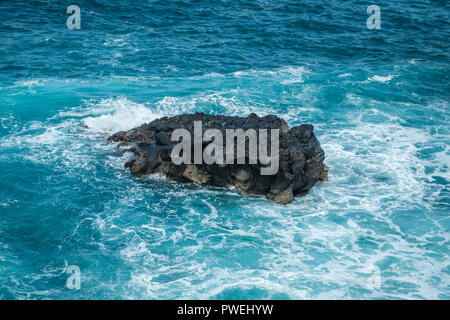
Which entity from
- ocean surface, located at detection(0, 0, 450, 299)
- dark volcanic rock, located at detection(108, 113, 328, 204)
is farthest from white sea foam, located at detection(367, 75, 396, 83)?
dark volcanic rock, located at detection(108, 113, 328, 204)

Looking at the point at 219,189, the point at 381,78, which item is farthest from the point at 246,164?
the point at 381,78

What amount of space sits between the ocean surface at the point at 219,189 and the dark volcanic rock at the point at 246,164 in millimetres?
661

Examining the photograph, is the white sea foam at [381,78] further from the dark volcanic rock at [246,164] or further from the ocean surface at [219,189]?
the dark volcanic rock at [246,164]

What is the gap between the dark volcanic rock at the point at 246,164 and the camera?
2597 cm

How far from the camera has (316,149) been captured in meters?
27.5

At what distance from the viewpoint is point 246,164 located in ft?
85.4

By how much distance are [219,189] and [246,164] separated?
2.33 meters

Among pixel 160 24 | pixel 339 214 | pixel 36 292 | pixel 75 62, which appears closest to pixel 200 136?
pixel 339 214

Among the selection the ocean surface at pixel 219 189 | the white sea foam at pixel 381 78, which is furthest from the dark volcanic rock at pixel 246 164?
the white sea foam at pixel 381 78

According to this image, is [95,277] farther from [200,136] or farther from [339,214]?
[339,214]

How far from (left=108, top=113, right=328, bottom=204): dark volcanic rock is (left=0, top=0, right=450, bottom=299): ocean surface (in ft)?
2.17

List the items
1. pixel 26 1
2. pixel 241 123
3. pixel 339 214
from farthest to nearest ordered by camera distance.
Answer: pixel 26 1, pixel 241 123, pixel 339 214

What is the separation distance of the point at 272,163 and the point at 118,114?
1403 centimetres

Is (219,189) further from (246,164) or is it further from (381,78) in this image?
(381,78)
